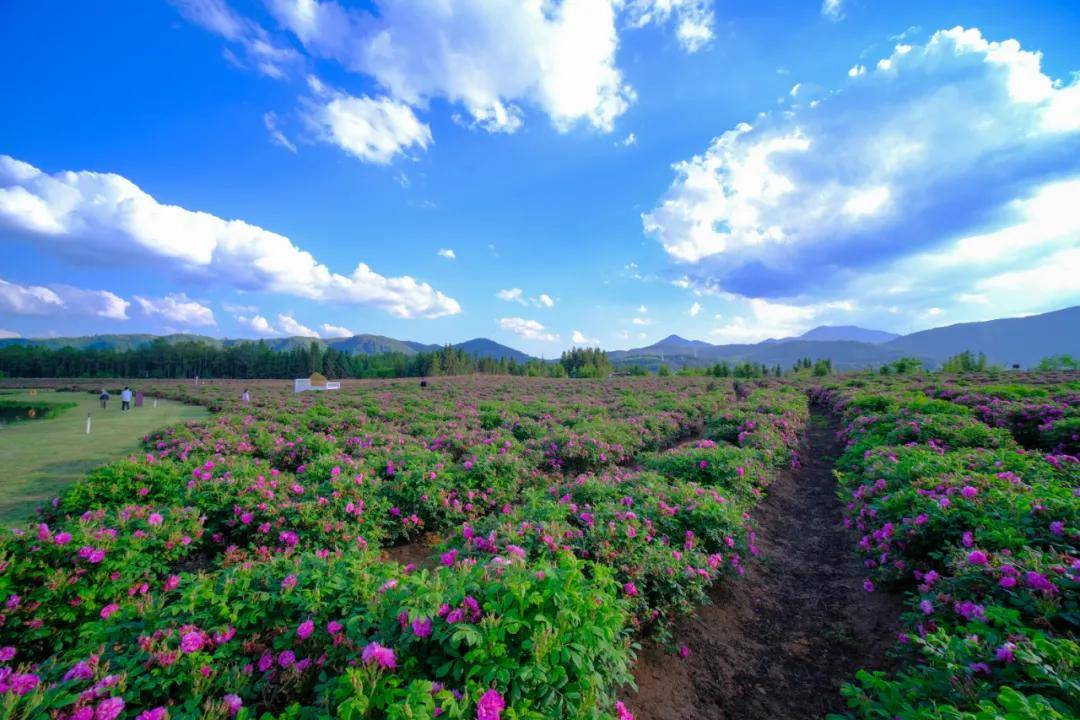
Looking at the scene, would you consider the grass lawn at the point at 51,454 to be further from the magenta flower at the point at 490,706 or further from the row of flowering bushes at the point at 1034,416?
the row of flowering bushes at the point at 1034,416

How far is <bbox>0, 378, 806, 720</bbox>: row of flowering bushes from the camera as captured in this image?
2.44 m

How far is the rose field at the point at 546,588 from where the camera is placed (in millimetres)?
2488

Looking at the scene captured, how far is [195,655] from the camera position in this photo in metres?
2.67

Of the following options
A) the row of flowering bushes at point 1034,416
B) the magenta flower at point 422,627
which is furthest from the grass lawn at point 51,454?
the row of flowering bushes at point 1034,416

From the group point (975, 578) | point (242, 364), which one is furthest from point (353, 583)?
point (242, 364)

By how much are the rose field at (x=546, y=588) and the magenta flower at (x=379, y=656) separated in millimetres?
13

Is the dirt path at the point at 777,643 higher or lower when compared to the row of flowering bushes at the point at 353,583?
lower

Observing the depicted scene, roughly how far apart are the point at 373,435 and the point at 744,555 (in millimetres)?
9146

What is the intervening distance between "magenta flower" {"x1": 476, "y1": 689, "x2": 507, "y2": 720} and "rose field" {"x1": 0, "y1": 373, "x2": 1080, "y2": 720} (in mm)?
11

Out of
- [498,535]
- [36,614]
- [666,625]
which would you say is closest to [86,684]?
[36,614]

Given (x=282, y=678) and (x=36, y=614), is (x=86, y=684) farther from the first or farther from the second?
(x=36, y=614)

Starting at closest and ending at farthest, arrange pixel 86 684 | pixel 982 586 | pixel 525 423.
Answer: pixel 86 684, pixel 982 586, pixel 525 423

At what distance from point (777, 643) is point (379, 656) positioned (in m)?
4.95

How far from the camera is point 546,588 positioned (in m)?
2.88
